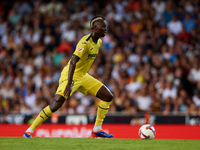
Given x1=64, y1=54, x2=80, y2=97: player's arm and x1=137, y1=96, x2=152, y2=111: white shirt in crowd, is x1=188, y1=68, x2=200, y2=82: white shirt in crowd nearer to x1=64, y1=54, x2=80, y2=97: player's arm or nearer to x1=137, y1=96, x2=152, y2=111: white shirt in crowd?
x1=137, y1=96, x2=152, y2=111: white shirt in crowd

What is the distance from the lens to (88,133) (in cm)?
969

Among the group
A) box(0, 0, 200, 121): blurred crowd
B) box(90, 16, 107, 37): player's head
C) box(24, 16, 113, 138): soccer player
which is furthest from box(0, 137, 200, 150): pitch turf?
box(0, 0, 200, 121): blurred crowd

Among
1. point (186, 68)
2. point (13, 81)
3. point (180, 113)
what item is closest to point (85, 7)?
point (13, 81)

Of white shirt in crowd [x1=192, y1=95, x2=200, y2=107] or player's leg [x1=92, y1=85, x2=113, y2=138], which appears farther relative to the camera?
white shirt in crowd [x1=192, y1=95, x2=200, y2=107]

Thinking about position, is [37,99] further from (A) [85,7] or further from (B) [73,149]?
(B) [73,149]

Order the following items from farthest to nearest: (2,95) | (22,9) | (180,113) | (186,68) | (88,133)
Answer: (22,9) < (2,95) < (186,68) < (180,113) < (88,133)

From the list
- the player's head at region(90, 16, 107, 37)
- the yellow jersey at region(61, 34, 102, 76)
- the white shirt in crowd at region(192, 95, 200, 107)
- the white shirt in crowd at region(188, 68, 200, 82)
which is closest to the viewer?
the yellow jersey at region(61, 34, 102, 76)

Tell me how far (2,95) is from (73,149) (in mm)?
9187

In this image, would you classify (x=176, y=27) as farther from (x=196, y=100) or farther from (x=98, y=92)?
(x=98, y=92)

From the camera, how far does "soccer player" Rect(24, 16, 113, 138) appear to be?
6.97 metres

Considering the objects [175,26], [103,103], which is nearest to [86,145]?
[103,103]

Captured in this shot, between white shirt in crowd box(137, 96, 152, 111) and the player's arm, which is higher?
white shirt in crowd box(137, 96, 152, 111)

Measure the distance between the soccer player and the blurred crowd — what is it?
4.45 metres

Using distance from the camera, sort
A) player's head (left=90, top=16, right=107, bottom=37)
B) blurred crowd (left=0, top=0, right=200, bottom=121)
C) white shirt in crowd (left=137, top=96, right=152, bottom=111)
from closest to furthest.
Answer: player's head (left=90, top=16, right=107, bottom=37)
white shirt in crowd (left=137, top=96, right=152, bottom=111)
blurred crowd (left=0, top=0, right=200, bottom=121)
